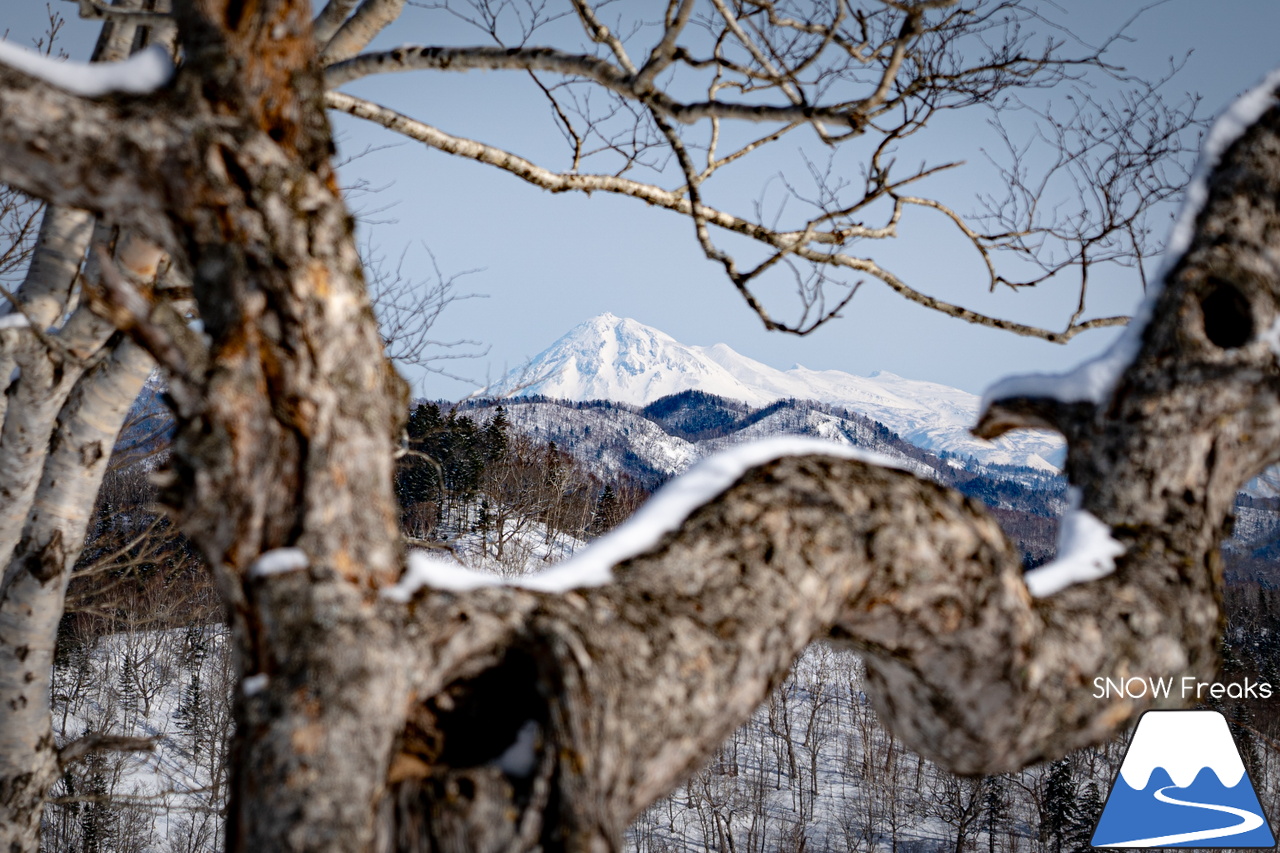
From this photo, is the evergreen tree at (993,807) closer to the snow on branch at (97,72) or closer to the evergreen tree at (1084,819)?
the evergreen tree at (1084,819)

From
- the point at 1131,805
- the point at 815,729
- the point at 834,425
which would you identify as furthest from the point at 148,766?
the point at 834,425

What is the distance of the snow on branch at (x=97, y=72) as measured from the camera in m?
1.23

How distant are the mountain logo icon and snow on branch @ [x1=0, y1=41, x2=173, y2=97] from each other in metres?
4.03

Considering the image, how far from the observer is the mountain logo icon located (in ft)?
11.1

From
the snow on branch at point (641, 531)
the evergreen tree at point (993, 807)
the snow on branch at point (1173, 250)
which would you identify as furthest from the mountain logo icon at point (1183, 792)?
the evergreen tree at point (993, 807)

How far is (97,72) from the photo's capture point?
1308 mm

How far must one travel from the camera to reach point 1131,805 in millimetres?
4344

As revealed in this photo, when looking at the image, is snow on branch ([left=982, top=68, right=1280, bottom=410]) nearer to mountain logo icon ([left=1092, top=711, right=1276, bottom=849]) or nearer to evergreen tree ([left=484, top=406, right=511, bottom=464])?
mountain logo icon ([left=1092, top=711, right=1276, bottom=849])

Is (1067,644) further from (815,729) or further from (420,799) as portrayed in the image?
(815,729)

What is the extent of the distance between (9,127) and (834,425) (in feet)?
626

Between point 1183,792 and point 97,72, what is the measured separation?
555 centimetres

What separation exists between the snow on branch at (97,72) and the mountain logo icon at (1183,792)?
4029mm

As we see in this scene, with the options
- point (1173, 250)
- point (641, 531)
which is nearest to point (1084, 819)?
point (1173, 250)

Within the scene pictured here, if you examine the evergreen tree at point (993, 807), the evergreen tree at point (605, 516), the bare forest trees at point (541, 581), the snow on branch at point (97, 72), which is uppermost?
the evergreen tree at point (605, 516)
